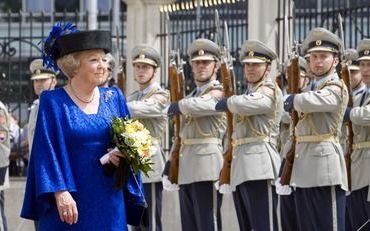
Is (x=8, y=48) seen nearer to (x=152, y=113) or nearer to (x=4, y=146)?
(x=4, y=146)

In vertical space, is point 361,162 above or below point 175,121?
below

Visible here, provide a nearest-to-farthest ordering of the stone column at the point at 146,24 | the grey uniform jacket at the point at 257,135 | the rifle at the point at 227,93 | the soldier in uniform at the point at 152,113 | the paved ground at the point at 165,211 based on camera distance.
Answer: the grey uniform jacket at the point at 257,135, the rifle at the point at 227,93, the soldier in uniform at the point at 152,113, the paved ground at the point at 165,211, the stone column at the point at 146,24

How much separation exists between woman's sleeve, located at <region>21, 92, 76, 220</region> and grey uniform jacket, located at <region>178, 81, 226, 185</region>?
4.45m

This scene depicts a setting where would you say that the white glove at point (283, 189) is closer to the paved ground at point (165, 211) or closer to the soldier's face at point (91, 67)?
the paved ground at point (165, 211)

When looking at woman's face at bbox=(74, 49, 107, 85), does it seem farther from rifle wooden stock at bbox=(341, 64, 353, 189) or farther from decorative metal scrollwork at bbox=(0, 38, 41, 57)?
decorative metal scrollwork at bbox=(0, 38, 41, 57)

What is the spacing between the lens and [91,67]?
863 centimetres

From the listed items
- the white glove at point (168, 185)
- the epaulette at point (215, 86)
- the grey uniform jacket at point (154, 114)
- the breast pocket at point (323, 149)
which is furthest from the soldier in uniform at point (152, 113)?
the breast pocket at point (323, 149)

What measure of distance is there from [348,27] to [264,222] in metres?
3.59

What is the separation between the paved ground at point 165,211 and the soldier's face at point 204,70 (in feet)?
6.44

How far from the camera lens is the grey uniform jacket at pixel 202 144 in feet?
43.0

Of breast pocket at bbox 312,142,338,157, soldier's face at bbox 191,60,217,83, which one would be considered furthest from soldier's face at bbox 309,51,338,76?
soldier's face at bbox 191,60,217,83

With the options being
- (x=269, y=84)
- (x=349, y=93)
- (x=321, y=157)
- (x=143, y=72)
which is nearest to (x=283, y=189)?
(x=321, y=157)

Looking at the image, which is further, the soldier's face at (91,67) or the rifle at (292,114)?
the rifle at (292,114)

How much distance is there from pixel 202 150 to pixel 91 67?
4677mm
